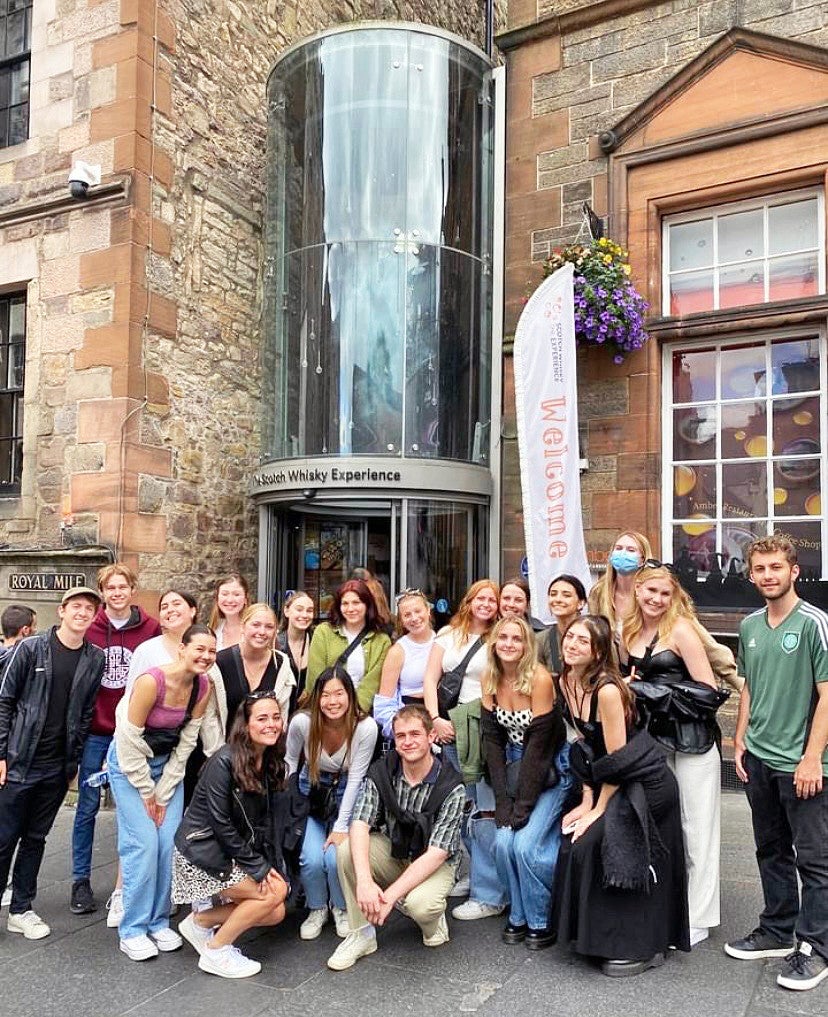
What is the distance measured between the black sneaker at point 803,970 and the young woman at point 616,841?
1.34 feet

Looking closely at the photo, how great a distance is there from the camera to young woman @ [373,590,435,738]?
16.2ft

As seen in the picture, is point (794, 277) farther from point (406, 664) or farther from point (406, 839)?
point (406, 839)

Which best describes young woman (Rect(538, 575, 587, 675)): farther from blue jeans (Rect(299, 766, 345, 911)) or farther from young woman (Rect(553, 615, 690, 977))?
blue jeans (Rect(299, 766, 345, 911))

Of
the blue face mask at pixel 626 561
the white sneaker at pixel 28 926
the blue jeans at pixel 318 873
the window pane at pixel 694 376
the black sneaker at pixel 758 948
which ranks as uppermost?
the window pane at pixel 694 376

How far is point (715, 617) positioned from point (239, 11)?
787 cm

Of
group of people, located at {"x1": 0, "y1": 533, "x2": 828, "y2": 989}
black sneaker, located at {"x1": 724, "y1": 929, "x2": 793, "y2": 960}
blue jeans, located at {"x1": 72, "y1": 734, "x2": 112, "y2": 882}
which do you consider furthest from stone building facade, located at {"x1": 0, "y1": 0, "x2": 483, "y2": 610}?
black sneaker, located at {"x1": 724, "y1": 929, "x2": 793, "y2": 960}

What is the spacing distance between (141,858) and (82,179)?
647 cm

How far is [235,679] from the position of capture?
4676 mm

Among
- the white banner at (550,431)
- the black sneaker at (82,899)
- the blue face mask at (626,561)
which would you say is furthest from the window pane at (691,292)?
the black sneaker at (82,899)

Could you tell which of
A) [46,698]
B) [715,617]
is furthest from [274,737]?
[715,617]

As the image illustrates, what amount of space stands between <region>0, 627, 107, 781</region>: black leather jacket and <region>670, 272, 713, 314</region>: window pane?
5.89m

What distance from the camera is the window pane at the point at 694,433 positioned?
7902 mm

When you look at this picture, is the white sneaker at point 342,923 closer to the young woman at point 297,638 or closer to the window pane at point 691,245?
the young woman at point 297,638

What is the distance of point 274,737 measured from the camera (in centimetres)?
400
